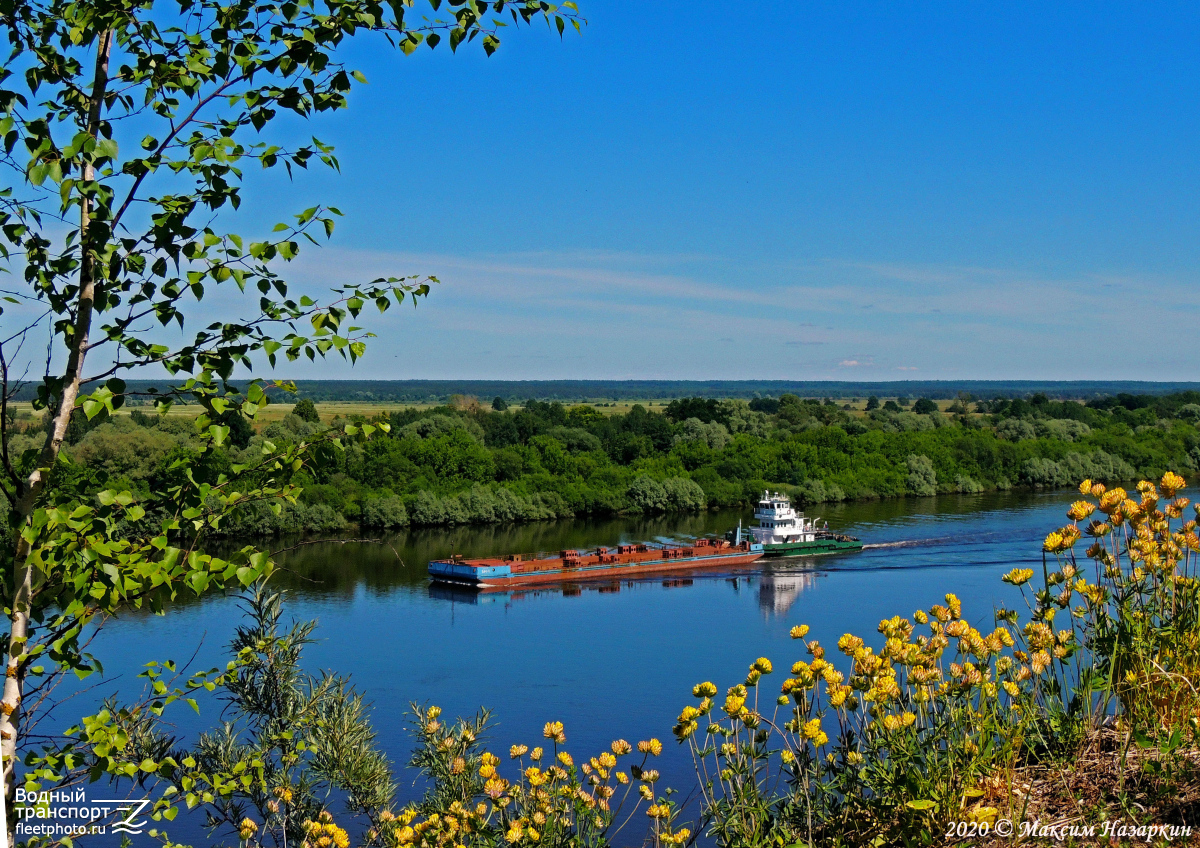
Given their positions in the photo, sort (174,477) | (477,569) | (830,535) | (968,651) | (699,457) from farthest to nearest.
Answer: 1. (699,457)
2. (830,535)
3. (477,569)
4. (968,651)
5. (174,477)

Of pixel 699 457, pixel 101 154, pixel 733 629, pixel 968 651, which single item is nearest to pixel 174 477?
pixel 101 154

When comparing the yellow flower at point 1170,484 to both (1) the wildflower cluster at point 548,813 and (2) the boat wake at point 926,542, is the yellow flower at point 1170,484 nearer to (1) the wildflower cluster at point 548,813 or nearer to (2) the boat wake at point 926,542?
(1) the wildflower cluster at point 548,813

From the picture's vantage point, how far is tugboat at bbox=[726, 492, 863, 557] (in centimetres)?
4312

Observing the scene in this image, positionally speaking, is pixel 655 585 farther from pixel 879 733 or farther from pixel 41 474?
pixel 41 474

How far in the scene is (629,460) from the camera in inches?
2440

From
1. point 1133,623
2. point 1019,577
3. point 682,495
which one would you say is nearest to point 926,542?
point 682,495

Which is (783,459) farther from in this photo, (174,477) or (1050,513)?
(174,477)

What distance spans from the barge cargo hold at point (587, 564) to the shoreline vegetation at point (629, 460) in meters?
9.51

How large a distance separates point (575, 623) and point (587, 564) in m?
7.74

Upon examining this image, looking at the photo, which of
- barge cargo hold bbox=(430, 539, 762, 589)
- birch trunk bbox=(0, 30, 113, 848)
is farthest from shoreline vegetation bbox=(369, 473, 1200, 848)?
barge cargo hold bbox=(430, 539, 762, 589)

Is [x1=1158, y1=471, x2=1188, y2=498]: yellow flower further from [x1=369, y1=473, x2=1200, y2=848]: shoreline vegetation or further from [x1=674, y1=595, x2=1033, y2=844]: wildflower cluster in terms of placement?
[x1=674, y1=595, x2=1033, y2=844]: wildflower cluster

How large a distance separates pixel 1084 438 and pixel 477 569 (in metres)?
51.5

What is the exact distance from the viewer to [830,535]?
45.3m

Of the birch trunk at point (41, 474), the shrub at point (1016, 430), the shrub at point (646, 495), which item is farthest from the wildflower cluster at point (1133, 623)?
the shrub at point (1016, 430)
